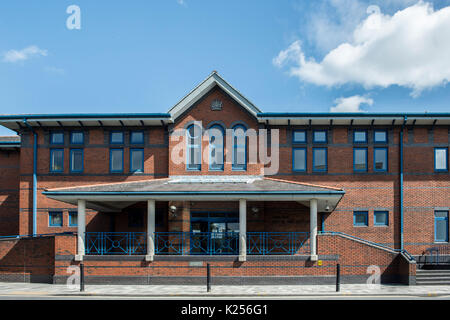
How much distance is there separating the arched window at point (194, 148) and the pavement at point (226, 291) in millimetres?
→ 6437

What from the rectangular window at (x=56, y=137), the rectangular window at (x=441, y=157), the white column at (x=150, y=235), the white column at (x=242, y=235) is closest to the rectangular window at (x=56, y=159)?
the rectangular window at (x=56, y=137)

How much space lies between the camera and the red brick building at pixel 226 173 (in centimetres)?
1997

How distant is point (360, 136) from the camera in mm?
21891

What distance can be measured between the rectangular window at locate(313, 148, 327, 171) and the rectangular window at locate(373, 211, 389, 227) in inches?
145

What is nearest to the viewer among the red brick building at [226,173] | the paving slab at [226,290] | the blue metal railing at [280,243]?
the paving slab at [226,290]

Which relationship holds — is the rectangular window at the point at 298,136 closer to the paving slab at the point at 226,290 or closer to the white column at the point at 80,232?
the paving slab at the point at 226,290

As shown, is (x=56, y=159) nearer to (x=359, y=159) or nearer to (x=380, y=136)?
(x=359, y=159)

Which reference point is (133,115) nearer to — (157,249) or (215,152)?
(215,152)

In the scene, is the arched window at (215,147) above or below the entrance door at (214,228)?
above

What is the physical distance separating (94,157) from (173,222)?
5.85 metres

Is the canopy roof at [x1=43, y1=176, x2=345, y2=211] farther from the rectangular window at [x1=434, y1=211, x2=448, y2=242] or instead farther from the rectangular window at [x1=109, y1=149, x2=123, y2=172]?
the rectangular window at [x1=434, y1=211, x2=448, y2=242]

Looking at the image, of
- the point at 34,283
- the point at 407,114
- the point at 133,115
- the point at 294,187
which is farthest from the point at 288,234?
the point at 34,283

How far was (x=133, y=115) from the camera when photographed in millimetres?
20906

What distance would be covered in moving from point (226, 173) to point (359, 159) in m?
7.39
